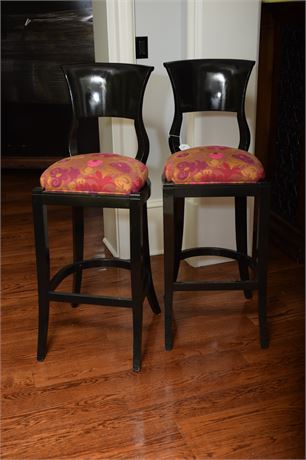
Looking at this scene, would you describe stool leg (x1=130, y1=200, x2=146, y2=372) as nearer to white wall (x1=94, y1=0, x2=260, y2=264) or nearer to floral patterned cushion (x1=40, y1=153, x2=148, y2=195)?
floral patterned cushion (x1=40, y1=153, x2=148, y2=195)

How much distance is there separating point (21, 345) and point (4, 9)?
2625mm

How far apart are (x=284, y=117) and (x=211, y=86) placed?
719 mm

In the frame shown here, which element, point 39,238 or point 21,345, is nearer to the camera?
point 39,238

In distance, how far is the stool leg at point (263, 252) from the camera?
1.87 metres

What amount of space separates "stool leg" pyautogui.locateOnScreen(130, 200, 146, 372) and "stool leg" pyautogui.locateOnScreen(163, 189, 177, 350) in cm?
9

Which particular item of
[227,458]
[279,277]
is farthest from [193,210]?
[227,458]

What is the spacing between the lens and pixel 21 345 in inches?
81.0

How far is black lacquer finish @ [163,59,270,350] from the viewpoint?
6.13 ft

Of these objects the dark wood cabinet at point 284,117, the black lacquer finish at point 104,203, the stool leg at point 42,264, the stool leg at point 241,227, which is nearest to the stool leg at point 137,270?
the black lacquer finish at point 104,203

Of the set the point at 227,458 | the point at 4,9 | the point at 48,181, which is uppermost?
the point at 4,9

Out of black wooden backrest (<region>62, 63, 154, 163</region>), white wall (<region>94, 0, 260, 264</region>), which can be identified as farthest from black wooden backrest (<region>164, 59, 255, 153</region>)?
white wall (<region>94, 0, 260, 264</region>)

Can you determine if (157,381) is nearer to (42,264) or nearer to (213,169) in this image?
(42,264)

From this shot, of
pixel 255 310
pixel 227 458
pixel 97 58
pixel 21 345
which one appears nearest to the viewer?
pixel 227 458

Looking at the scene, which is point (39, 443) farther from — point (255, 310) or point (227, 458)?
point (255, 310)
